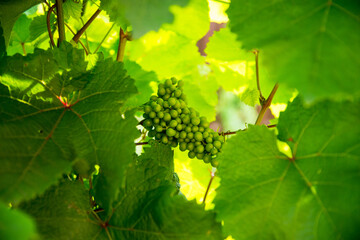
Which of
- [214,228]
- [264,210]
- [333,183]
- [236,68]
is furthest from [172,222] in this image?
[236,68]

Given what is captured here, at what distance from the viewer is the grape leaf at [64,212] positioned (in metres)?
0.77

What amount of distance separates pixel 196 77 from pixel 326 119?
2.85ft

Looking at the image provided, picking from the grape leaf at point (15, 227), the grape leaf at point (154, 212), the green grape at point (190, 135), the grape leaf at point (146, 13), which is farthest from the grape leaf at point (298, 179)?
the grape leaf at point (15, 227)

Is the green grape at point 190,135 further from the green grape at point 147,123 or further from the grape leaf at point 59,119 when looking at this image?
the grape leaf at point 59,119

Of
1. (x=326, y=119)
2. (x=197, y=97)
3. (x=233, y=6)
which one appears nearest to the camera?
(x=233, y=6)

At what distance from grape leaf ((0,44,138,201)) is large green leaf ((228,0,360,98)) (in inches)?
13.6

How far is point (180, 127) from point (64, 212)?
1.27 feet

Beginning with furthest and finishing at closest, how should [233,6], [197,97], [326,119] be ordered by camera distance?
[197,97] < [326,119] < [233,6]

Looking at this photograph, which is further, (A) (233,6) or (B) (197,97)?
(B) (197,97)

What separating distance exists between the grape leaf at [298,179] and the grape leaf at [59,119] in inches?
10.9

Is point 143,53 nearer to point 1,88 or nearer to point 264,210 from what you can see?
point 1,88

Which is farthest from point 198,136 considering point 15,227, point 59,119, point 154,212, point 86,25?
point 15,227

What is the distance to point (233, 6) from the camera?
0.66 m

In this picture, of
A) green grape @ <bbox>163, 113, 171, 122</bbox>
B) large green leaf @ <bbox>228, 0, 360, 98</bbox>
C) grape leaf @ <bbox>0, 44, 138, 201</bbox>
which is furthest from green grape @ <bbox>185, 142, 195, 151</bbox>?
large green leaf @ <bbox>228, 0, 360, 98</bbox>
